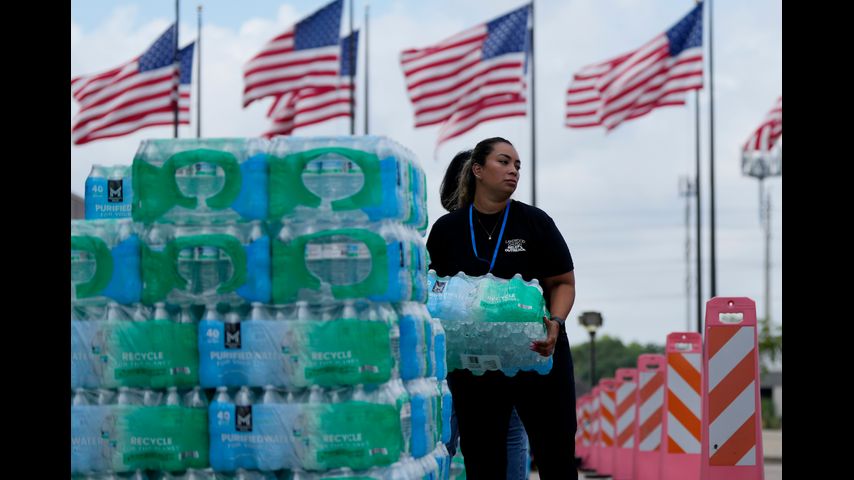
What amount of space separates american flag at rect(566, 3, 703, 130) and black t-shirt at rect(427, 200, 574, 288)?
21623 mm

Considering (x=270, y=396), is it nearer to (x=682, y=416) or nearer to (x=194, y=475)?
(x=194, y=475)

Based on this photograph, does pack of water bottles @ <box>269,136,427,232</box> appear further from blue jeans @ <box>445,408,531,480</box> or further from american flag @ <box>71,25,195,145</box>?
american flag @ <box>71,25,195,145</box>

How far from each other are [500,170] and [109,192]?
221cm

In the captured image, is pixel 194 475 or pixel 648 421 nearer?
pixel 194 475

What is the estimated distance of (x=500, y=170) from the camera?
8.06 metres

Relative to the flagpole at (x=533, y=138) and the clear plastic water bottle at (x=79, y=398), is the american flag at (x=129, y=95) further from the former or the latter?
the clear plastic water bottle at (x=79, y=398)

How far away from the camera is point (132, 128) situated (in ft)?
94.1

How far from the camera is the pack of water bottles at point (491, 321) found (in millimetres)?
7582

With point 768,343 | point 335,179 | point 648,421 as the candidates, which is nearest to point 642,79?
point 648,421

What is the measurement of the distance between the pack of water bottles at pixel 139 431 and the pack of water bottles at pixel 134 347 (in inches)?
3.4

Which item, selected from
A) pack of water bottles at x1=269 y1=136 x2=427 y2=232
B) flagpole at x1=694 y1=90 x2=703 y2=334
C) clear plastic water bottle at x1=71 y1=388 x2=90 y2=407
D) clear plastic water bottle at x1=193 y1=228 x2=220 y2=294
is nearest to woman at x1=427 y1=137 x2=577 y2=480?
pack of water bottles at x1=269 y1=136 x2=427 y2=232

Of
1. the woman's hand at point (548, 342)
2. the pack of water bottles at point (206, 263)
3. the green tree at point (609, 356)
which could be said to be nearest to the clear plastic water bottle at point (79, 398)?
the pack of water bottles at point (206, 263)
